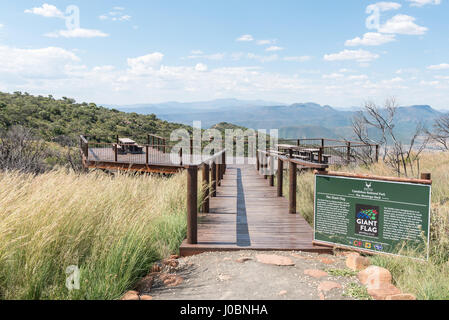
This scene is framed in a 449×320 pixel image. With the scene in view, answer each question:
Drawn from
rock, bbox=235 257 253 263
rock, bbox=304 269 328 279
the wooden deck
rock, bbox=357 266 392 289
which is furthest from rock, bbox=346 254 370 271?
rock, bbox=235 257 253 263

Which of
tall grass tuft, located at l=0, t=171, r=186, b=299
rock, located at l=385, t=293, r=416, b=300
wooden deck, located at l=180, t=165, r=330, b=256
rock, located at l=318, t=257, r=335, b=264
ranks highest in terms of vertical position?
tall grass tuft, located at l=0, t=171, r=186, b=299

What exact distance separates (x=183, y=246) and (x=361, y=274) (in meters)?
2.19

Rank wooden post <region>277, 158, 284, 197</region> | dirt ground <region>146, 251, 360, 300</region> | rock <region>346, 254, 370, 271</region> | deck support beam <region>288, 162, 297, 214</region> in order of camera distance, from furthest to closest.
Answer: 1. wooden post <region>277, 158, 284, 197</region>
2. deck support beam <region>288, 162, 297, 214</region>
3. rock <region>346, 254, 370, 271</region>
4. dirt ground <region>146, 251, 360, 300</region>

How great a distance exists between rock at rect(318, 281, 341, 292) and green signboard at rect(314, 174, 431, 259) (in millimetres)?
977

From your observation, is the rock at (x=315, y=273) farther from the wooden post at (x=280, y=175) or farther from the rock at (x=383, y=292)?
the wooden post at (x=280, y=175)

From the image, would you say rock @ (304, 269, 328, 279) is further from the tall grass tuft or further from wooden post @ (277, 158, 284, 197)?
wooden post @ (277, 158, 284, 197)

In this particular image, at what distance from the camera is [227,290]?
11.5ft

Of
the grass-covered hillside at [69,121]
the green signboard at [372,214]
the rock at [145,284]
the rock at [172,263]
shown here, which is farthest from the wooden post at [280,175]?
the grass-covered hillside at [69,121]

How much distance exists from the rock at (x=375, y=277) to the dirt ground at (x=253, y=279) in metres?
0.10

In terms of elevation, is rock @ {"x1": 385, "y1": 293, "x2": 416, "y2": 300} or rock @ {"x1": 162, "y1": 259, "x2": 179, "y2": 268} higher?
rock @ {"x1": 385, "y1": 293, "x2": 416, "y2": 300}

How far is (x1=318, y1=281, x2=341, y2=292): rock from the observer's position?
3537mm

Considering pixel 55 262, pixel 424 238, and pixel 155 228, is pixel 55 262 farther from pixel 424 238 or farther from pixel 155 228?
pixel 424 238

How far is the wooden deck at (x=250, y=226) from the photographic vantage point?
15.9 ft
